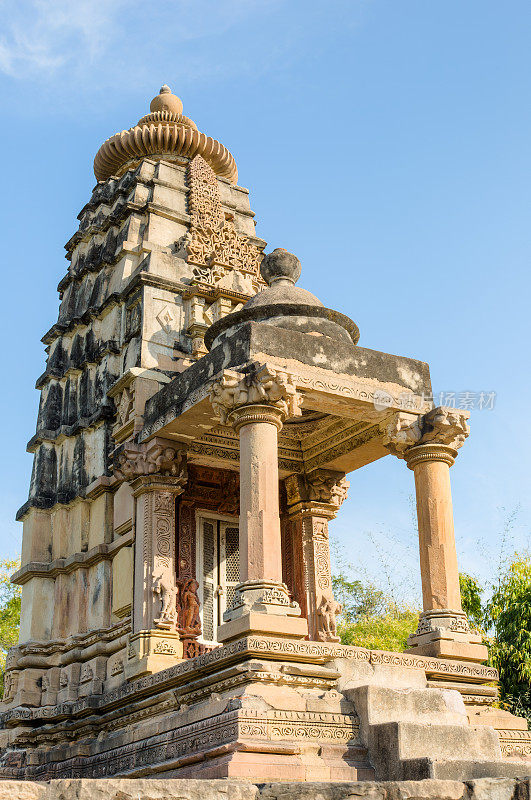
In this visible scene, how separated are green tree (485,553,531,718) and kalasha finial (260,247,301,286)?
14.0 metres

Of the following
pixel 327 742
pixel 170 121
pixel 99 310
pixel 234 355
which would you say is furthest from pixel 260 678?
pixel 170 121

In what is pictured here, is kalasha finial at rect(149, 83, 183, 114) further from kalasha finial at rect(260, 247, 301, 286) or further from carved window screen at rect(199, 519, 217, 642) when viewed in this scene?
carved window screen at rect(199, 519, 217, 642)

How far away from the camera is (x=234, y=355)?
12.6 m

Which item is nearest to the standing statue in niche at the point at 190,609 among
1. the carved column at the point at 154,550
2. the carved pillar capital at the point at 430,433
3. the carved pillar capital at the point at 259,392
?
the carved column at the point at 154,550

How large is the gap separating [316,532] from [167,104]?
9358 millimetres

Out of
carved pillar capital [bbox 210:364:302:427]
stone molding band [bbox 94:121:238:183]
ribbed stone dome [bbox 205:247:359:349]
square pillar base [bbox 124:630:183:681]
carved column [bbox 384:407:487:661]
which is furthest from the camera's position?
stone molding band [bbox 94:121:238:183]

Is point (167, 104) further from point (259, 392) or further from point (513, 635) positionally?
point (513, 635)

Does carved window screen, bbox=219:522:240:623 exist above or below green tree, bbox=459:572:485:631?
below

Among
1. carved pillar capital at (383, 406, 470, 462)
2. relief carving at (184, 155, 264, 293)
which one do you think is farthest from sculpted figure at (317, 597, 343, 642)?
relief carving at (184, 155, 264, 293)

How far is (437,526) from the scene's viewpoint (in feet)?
43.0

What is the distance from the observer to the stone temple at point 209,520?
1031cm

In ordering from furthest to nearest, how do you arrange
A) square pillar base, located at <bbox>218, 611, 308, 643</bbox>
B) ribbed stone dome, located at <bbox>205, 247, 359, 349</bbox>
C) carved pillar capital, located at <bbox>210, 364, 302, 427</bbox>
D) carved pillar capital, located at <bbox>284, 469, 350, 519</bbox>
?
carved pillar capital, located at <bbox>284, 469, 350, 519</bbox>
ribbed stone dome, located at <bbox>205, 247, 359, 349</bbox>
carved pillar capital, located at <bbox>210, 364, 302, 427</bbox>
square pillar base, located at <bbox>218, 611, 308, 643</bbox>

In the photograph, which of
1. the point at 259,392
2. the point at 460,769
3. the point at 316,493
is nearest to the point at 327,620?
the point at 316,493

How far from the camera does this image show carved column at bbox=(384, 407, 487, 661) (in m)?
12.7
